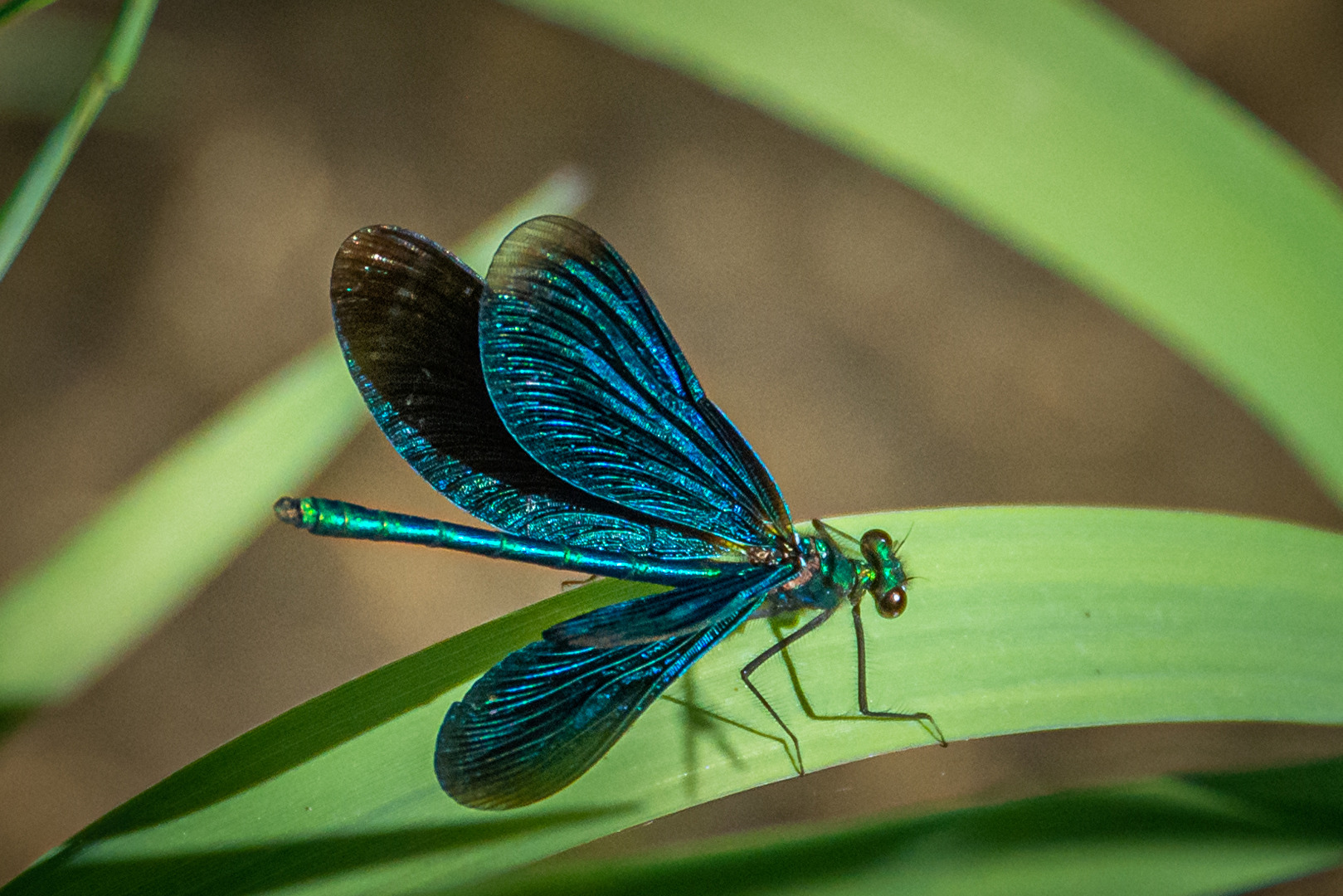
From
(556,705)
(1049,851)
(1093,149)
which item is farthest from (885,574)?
(1093,149)

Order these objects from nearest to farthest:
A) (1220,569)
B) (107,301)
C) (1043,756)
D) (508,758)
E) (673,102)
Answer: (508,758) < (1220,569) < (1043,756) < (107,301) < (673,102)

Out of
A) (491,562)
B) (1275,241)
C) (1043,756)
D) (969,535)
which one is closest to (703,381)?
(491,562)

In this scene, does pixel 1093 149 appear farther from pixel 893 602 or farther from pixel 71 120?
pixel 71 120

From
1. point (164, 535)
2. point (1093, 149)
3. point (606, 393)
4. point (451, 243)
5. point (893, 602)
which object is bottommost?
point (893, 602)

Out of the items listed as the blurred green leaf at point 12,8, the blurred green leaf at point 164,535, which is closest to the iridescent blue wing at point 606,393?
the blurred green leaf at point 164,535

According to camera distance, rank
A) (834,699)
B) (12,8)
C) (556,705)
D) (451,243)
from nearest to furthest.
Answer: (12,8) → (556,705) → (834,699) → (451,243)

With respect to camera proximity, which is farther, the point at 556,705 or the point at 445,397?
the point at 445,397

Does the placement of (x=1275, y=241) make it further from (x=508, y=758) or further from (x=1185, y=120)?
(x=508, y=758)
